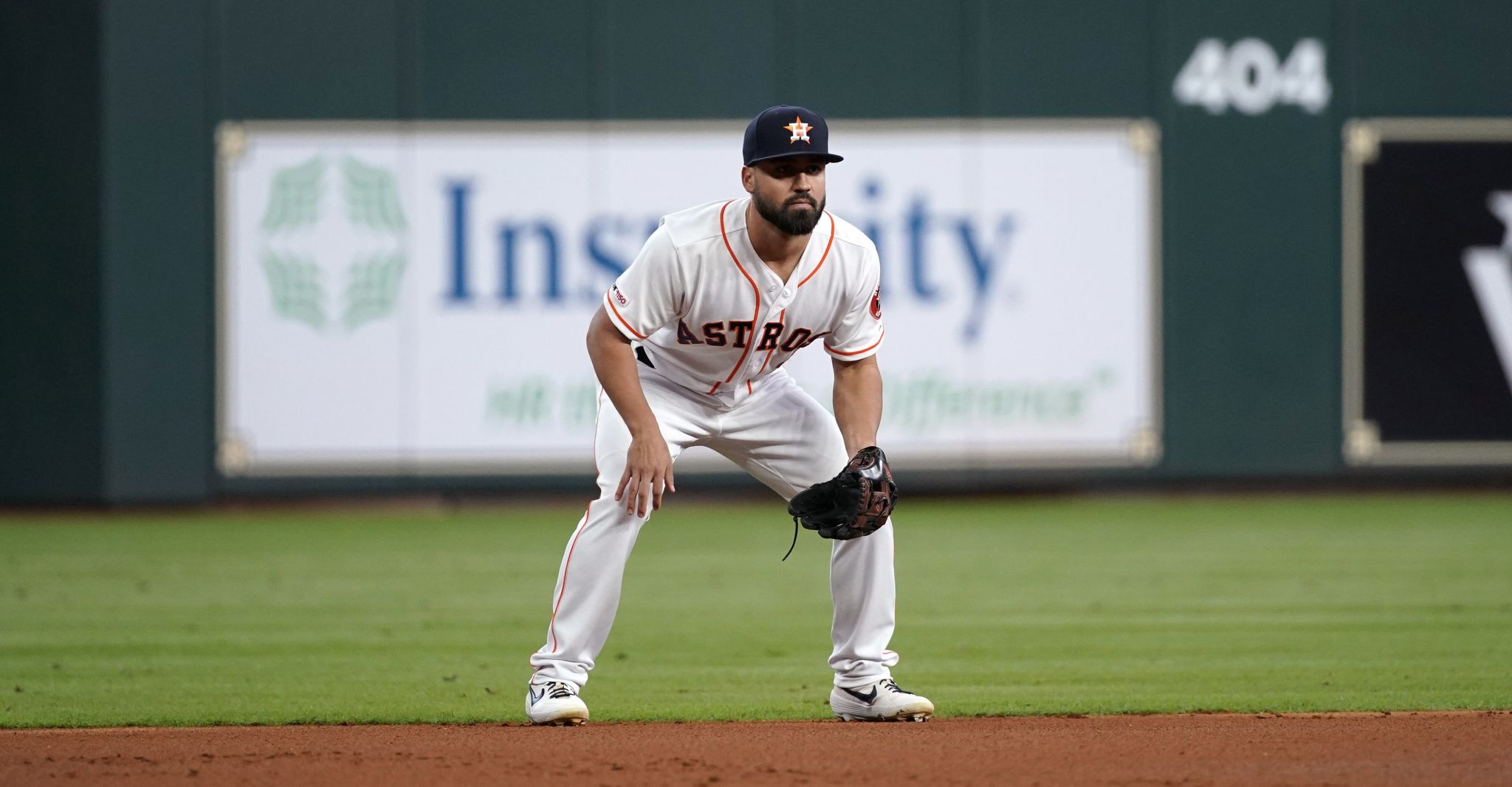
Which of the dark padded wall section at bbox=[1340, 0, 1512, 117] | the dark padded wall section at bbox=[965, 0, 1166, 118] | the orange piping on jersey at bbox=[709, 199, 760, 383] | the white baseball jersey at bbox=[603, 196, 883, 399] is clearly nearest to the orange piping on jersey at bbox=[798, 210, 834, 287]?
the white baseball jersey at bbox=[603, 196, 883, 399]

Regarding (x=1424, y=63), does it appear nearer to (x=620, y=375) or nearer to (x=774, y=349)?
(x=774, y=349)

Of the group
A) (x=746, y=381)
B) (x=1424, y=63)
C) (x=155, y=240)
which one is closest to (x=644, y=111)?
(x=155, y=240)

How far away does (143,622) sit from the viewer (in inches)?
287

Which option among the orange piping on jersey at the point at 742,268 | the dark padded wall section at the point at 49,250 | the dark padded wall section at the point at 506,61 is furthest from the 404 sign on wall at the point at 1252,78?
the orange piping on jersey at the point at 742,268

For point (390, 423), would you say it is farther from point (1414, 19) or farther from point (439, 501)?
point (1414, 19)

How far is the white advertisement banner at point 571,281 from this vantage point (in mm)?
12562

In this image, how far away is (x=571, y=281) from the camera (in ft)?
41.5

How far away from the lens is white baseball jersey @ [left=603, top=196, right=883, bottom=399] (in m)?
4.77

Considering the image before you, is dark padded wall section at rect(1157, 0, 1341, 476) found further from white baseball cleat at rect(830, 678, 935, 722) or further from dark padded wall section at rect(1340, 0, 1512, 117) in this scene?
white baseball cleat at rect(830, 678, 935, 722)

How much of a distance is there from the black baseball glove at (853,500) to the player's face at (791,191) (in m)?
0.65

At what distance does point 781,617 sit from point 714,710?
232cm

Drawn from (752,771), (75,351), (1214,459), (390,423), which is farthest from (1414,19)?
(752,771)

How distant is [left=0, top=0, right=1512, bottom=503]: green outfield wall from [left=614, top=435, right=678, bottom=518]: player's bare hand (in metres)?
8.20

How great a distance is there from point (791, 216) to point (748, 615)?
3.17 m
